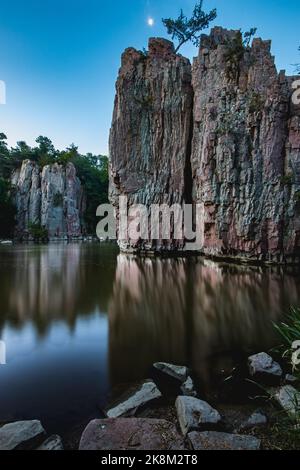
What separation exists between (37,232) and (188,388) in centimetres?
3576

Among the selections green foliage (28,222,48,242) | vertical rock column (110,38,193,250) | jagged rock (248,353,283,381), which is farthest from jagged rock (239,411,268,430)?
green foliage (28,222,48,242)

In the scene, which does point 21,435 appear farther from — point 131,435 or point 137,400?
point 137,400

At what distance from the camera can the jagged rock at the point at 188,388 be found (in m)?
2.72

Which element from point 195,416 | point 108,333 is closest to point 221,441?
point 195,416

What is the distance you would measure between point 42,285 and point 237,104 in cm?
1383

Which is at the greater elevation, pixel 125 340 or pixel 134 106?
pixel 134 106

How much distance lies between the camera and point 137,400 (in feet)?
8.27

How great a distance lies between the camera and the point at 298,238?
1207cm

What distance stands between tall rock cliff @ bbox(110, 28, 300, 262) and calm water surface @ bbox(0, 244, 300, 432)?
5.44 metres

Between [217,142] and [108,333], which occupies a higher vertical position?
[217,142]

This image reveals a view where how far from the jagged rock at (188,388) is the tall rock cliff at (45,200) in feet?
120
